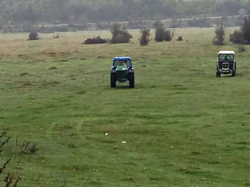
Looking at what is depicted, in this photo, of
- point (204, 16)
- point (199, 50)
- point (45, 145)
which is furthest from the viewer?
point (204, 16)

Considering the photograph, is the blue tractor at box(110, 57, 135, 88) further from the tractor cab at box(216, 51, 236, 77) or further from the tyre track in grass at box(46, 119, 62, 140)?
the tyre track in grass at box(46, 119, 62, 140)

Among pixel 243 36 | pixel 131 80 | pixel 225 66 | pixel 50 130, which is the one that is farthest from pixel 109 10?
pixel 50 130

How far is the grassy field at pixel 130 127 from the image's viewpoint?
12.5 meters

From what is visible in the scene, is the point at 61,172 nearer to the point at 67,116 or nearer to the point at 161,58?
the point at 67,116

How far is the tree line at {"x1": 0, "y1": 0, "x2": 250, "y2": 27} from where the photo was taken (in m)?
152

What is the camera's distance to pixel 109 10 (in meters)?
155

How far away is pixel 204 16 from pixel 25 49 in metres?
96.1

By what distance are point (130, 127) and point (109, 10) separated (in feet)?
456

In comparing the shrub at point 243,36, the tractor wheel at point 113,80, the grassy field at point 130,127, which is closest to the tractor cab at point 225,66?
the grassy field at point 130,127

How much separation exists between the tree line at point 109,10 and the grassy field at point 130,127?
380ft

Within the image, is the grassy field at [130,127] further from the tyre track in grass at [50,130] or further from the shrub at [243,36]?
the shrub at [243,36]

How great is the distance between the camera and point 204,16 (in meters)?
150

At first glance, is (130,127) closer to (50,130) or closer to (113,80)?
(50,130)

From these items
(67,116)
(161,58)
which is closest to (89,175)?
(67,116)
